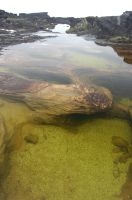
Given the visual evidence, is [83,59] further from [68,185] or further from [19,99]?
[68,185]

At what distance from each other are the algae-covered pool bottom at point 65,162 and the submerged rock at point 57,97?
42 centimetres

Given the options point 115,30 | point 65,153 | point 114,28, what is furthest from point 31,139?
point 114,28

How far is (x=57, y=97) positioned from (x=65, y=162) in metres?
2.69

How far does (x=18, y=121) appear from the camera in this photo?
7.85 metres

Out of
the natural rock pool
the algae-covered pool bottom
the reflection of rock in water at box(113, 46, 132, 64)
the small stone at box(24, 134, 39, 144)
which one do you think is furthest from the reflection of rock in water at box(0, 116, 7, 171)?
the reflection of rock in water at box(113, 46, 132, 64)

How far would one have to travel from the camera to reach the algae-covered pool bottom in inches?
220

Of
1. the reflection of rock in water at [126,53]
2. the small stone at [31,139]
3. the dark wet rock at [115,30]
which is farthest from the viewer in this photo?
the dark wet rock at [115,30]

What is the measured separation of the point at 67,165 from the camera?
6.39 metres

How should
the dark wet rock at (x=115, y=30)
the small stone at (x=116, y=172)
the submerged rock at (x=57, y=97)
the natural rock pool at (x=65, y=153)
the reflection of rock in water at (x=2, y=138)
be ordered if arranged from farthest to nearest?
the dark wet rock at (x=115, y=30)
the submerged rock at (x=57, y=97)
the reflection of rock in water at (x=2, y=138)
the small stone at (x=116, y=172)
the natural rock pool at (x=65, y=153)

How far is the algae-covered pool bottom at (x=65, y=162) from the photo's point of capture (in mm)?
5594

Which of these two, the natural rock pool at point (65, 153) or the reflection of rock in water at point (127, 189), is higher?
the natural rock pool at point (65, 153)

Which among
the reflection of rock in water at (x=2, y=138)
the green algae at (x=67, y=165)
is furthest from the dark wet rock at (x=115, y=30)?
the reflection of rock in water at (x=2, y=138)

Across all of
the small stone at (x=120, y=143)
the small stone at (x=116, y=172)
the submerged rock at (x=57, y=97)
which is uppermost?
the submerged rock at (x=57, y=97)

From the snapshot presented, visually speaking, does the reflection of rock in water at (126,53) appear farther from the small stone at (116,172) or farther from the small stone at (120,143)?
the small stone at (116,172)
